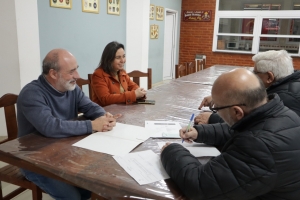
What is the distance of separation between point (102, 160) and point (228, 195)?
0.57 metres

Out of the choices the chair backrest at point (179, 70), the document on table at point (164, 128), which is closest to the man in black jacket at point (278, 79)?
the document on table at point (164, 128)

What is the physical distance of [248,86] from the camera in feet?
3.28

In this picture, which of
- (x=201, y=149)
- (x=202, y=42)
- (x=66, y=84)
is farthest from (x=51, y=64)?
(x=202, y=42)

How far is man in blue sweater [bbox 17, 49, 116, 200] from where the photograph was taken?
147 centimetres

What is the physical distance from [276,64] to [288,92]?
0.78ft

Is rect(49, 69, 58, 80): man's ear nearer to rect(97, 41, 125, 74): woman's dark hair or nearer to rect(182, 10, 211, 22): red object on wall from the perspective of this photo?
rect(97, 41, 125, 74): woman's dark hair

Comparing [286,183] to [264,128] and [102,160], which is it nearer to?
[264,128]

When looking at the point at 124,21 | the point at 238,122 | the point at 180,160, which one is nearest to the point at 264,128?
the point at 238,122

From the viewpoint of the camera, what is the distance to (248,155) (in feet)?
3.05

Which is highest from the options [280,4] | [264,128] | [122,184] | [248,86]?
[280,4]

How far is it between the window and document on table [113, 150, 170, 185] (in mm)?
6380

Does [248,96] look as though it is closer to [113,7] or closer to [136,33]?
[113,7]

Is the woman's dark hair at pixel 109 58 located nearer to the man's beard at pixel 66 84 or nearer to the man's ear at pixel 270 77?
the man's beard at pixel 66 84

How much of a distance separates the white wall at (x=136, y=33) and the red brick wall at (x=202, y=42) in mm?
2402
